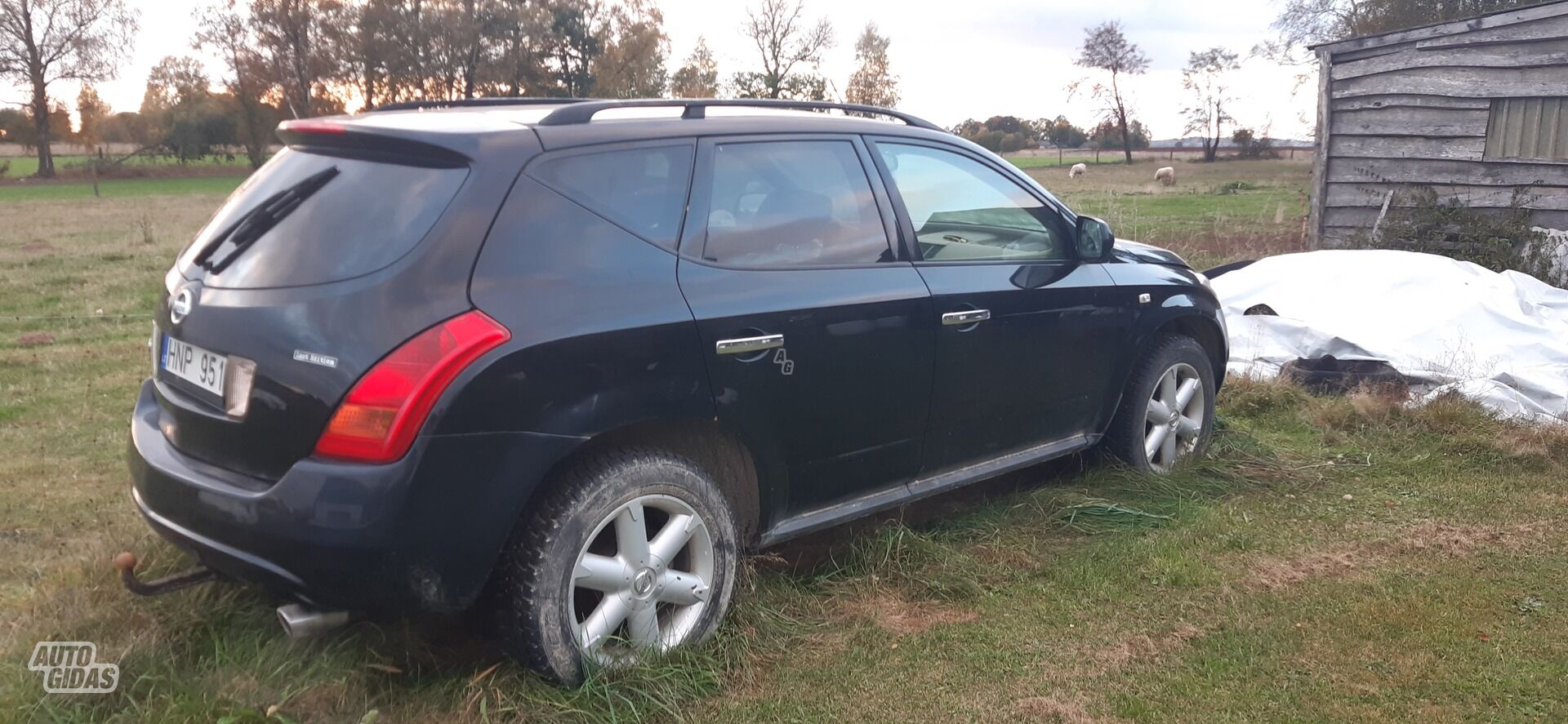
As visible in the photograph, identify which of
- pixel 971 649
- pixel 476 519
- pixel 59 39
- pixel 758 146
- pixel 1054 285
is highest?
pixel 59 39

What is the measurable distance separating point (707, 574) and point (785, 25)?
152ft

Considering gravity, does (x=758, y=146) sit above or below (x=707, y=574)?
above

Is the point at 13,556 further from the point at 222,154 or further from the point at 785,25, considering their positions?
the point at 222,154

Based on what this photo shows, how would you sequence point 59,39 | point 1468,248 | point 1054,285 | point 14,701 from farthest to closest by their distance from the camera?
1. point 59,39
2. point 1468,248
3. point 1054,285
4. point 14,701

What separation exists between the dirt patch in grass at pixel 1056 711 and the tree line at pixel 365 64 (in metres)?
29.0

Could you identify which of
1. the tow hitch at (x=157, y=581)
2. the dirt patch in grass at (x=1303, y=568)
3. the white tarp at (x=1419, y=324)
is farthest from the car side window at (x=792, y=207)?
the white tarp at (x=1419, y=324)

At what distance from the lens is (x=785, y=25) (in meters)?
47.1

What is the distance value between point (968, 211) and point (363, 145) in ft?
7.54

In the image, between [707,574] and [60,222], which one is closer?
[707,574]

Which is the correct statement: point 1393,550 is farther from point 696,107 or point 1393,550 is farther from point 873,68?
point 873,68

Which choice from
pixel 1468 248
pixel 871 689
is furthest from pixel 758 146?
pixel 1468 248

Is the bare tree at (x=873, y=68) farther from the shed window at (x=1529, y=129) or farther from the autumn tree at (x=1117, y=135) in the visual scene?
the shed window at (x=1529, y=129)

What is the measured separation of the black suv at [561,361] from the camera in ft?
8.86

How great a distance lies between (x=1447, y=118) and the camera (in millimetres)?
12148
